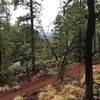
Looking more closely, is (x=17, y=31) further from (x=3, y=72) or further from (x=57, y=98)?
(x=57, y=98)

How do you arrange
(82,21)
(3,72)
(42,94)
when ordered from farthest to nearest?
1. (3,72)
2. (42,94)
3. (82,21)

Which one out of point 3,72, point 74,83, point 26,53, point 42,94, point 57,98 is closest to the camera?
point 57,98

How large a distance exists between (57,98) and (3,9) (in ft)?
65.2

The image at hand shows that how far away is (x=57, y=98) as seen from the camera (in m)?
16.5

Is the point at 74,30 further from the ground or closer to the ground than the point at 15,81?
further from the ground

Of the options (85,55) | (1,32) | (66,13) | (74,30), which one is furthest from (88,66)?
(1,32)

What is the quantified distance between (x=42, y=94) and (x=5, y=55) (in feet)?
50.7

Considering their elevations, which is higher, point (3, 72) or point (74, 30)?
point (74, 30)

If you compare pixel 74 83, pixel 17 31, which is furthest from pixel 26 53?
pixel 74 83

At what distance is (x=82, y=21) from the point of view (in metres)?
9.28

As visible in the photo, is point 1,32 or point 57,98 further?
point 1,32

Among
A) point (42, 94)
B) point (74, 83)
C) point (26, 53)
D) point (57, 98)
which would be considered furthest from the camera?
point (26, 53)

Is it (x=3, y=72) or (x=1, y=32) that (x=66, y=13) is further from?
(x=1, y=32)

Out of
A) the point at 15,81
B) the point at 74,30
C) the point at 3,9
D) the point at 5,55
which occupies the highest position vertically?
the point at 3,9
